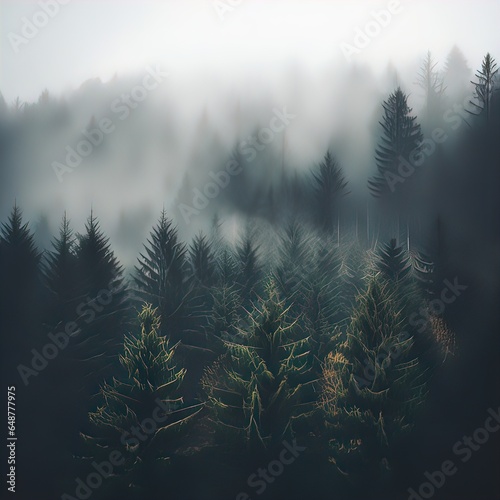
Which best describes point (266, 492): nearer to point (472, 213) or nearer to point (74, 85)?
point (472, 213)

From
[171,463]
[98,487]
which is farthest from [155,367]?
[98,487]

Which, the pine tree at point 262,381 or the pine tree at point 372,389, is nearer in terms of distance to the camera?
the pine tree at point 372,389

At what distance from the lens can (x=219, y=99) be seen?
8.61 m

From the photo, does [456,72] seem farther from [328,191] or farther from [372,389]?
[372,389]

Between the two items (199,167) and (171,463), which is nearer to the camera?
(171,463)

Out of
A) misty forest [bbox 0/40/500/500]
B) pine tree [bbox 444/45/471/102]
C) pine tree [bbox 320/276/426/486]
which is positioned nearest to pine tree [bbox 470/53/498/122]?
misty forest [bbox 0/40/500/500]

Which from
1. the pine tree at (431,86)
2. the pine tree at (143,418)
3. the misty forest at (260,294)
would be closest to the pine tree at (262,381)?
the misty forest at (260,294)

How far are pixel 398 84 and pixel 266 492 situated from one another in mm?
6909

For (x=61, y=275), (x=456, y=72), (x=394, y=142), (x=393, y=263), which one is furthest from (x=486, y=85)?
(x=61, y=275)

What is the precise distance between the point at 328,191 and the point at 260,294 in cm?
209

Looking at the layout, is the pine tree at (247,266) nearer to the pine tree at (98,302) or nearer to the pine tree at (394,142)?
the pine tree at (98,302)

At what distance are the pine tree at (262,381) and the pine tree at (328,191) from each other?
142 centimetres

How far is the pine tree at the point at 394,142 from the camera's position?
834cm

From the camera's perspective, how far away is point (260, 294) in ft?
28.3
